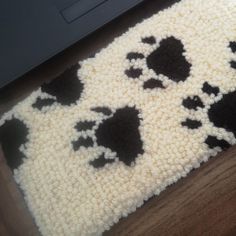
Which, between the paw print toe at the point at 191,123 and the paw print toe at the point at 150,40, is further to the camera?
the paw print toe at the point at 150,40

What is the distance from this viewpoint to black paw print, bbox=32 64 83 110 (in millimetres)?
816

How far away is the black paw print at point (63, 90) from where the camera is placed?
82cm

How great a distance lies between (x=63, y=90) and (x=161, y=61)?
24 cm

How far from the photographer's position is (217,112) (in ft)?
2.47

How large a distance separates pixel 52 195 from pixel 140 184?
0.61 feet

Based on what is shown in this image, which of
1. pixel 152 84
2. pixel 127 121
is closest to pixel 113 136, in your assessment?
pixel 127 121

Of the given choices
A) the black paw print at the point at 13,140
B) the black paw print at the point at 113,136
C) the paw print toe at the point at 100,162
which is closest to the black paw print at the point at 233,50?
the black paw print at the point at 113,136

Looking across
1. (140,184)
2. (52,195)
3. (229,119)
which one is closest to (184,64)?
(229,119)

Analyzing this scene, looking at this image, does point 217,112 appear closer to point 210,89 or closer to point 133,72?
point 210,89

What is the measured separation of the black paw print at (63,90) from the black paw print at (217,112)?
0.83 feet

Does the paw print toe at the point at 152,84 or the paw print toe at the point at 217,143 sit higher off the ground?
the paw print toe at the point at 152,84

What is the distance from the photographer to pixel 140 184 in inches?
27.9

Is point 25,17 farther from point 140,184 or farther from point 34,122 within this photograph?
point 140,184

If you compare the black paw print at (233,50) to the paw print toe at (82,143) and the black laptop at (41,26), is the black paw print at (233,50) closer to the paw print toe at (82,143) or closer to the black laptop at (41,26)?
the black laptop at (41,26)
